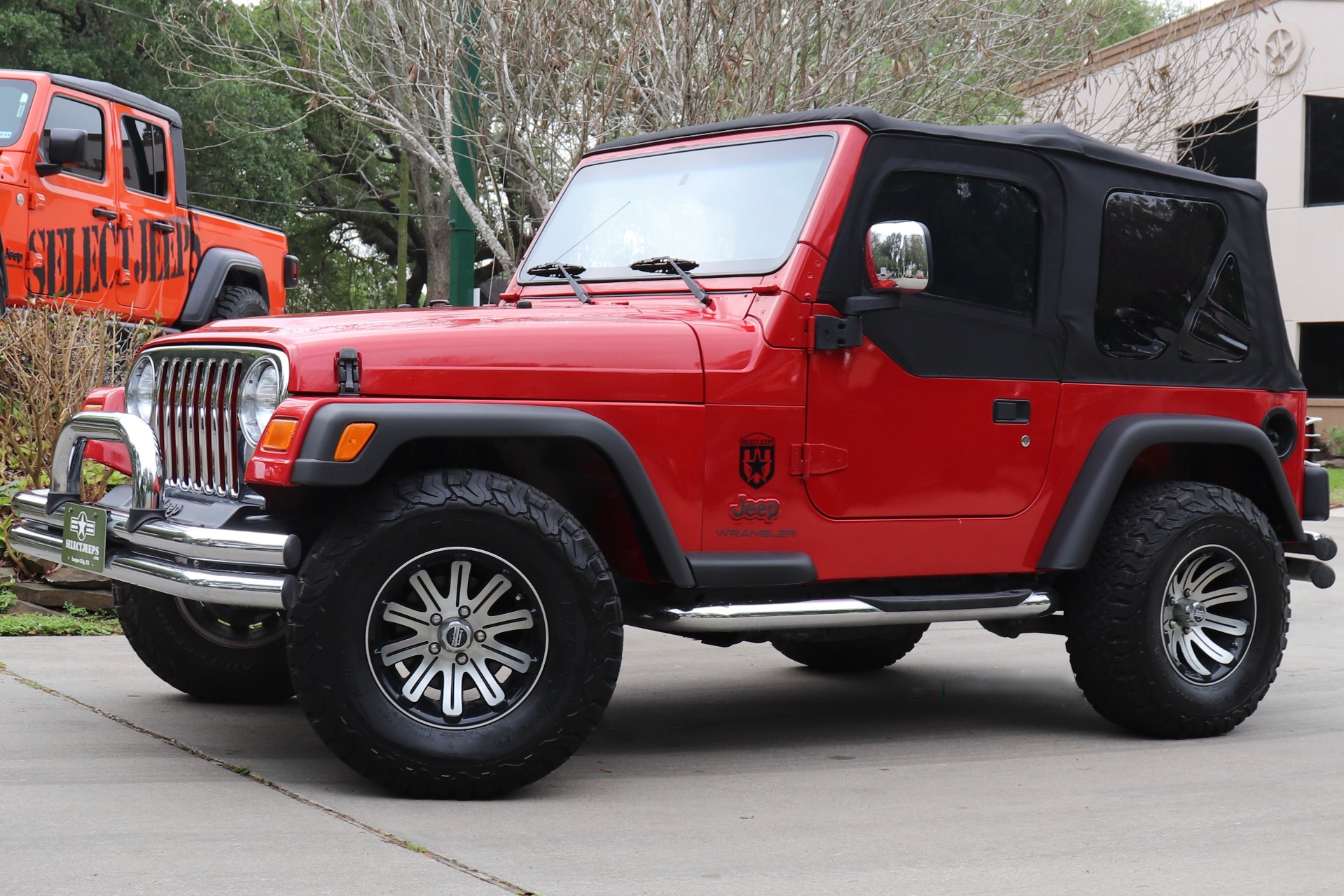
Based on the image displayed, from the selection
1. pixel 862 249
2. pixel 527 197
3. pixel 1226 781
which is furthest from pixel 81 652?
pixel 527 197

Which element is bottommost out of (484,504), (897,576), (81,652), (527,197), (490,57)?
(81,652)

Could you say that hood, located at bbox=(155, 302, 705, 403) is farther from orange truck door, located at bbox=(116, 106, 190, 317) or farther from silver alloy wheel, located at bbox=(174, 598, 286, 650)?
orange truck door, located at bbox=(116, 106, 190, 317)

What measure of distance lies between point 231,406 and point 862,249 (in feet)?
6.99

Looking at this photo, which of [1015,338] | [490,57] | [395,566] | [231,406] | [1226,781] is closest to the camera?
[395,566]

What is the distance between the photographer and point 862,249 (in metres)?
5.46

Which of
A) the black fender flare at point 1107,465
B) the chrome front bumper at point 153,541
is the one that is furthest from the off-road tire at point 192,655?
the black fender flare at point 1107,465

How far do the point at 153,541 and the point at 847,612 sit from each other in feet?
7.25

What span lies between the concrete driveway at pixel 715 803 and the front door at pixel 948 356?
3.16 feet

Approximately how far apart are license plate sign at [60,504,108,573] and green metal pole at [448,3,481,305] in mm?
7189

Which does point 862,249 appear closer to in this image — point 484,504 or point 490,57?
point 484,504

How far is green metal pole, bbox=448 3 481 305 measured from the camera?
12.3m

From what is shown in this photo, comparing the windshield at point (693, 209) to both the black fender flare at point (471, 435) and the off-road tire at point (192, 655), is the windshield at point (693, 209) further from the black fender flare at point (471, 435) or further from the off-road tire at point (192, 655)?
the off-road tire at point (192, 655)

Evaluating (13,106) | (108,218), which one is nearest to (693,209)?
(13,106)

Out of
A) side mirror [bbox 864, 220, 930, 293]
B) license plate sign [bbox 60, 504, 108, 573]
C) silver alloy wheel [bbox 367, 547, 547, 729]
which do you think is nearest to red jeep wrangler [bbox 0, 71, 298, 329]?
license plate sign [bbox 60, 504, 108, 573]
